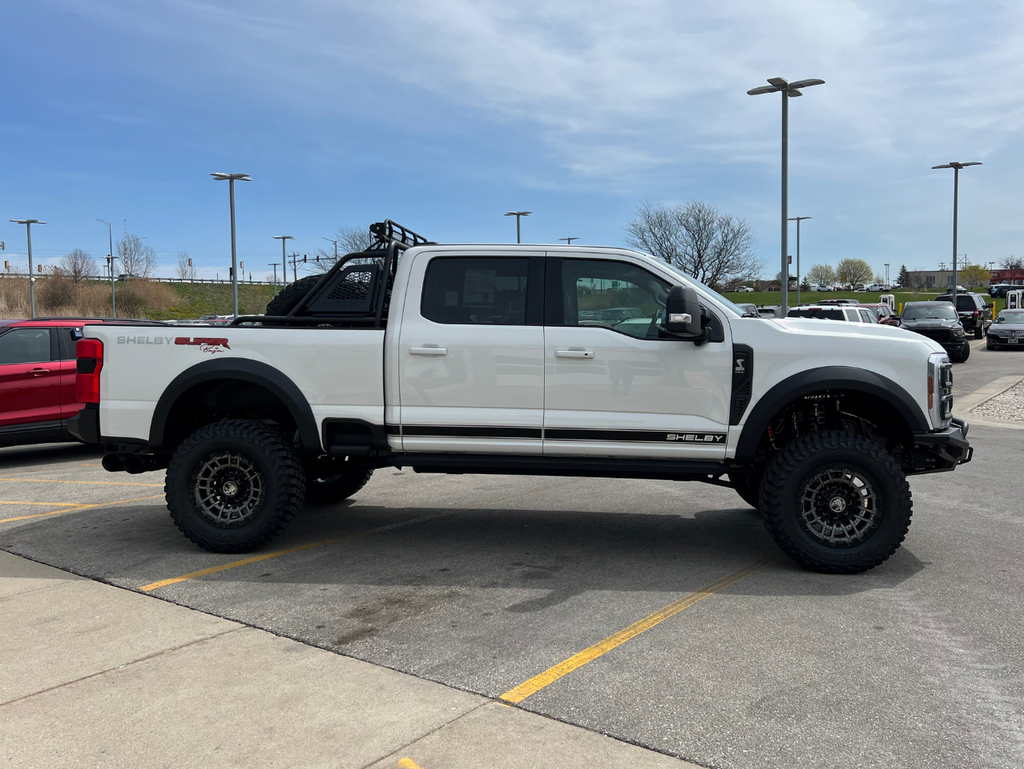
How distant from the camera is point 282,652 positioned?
4.14m

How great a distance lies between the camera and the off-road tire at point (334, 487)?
755cm

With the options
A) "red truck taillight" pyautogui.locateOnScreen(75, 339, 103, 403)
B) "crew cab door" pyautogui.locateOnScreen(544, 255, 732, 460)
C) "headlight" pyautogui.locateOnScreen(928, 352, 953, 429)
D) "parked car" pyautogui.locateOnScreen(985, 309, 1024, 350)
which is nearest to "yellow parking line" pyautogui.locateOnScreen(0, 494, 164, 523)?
"red truck taillight" pyautogui.locateOnScreen(75, 339, 103, 403)

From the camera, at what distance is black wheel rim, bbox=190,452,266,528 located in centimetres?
587

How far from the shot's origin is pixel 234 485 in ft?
19.4

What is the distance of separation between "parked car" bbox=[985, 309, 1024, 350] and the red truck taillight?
97.3 feet

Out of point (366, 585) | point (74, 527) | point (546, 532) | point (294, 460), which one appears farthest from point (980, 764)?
point (74, 527)

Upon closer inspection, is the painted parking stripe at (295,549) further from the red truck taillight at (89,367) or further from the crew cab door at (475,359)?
the red truck taillight at (89,367)

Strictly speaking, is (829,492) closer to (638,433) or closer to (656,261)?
(638,433)

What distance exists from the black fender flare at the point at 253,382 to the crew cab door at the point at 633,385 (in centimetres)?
164

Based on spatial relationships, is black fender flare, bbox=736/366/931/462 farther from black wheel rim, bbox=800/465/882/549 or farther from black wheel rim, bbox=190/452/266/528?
black wheel rim, bbox=190/452/266/528

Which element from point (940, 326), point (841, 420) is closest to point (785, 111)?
point (940, 326)

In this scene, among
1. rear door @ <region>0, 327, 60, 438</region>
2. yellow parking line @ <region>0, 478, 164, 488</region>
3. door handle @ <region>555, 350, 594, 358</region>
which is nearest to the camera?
door handle @ <region>555, 350, 594, 358</region>

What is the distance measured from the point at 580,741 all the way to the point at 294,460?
326 centimetres

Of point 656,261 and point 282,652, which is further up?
point 656,261
